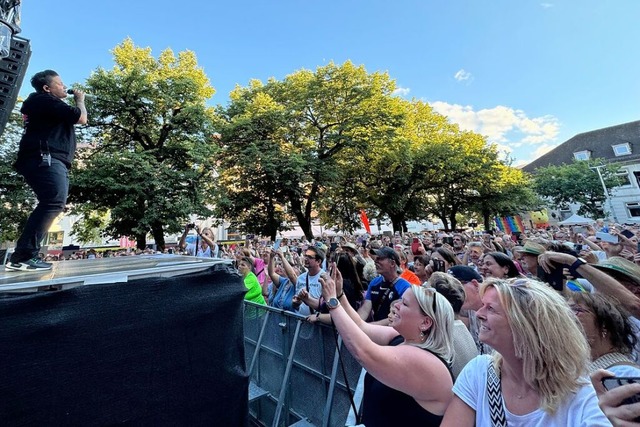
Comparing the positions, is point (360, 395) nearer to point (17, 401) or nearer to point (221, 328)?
point (221, 328)

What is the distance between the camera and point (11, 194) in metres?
16.2

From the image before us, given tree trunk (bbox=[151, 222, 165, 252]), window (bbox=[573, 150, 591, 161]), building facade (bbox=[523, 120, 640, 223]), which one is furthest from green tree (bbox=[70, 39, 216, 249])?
window (bbox=[573, 150, 591, 161])

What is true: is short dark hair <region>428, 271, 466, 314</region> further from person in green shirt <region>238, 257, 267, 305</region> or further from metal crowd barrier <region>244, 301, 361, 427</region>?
person in green shirt <region>238, 257, 267, 305</region>

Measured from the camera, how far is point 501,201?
3114 cm

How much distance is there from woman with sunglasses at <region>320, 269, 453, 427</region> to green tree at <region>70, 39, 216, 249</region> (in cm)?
1799

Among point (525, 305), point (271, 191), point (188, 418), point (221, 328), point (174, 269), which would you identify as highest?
point (271, 191)

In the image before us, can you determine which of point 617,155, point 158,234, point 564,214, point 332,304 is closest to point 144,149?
point 158,234

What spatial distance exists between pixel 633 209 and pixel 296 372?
52683 mm

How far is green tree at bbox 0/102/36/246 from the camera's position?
637 inches

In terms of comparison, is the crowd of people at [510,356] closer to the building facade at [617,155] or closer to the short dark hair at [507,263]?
the short dark hair at [507,263]

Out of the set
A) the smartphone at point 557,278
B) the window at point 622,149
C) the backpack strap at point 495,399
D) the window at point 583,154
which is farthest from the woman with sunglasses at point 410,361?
the window at point 583,154

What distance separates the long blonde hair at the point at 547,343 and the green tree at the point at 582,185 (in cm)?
4392

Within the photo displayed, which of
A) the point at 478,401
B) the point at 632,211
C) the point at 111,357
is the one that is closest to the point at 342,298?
the point at 478,401

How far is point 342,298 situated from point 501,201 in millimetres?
34015
